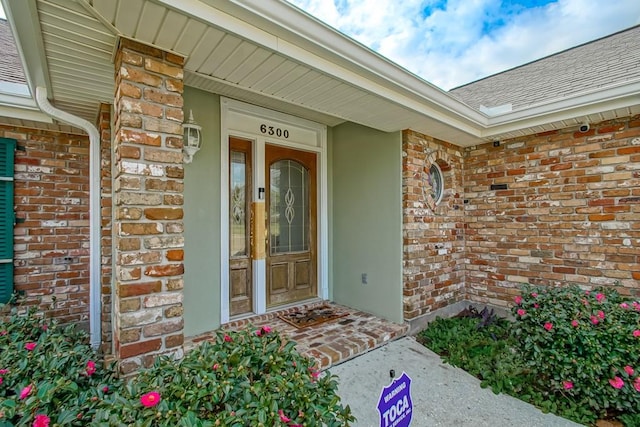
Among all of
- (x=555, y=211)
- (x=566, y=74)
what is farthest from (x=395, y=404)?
(x=566, y=74)

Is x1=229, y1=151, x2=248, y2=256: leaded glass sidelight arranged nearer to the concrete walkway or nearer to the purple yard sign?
the concrete walkway

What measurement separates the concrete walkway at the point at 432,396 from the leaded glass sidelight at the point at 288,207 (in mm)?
1722

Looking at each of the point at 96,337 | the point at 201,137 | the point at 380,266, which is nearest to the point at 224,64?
the point at 201,137

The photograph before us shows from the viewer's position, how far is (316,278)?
4258 mm

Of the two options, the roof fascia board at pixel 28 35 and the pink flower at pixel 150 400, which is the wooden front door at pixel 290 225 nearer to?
the roof fascia board at pixel 28 35

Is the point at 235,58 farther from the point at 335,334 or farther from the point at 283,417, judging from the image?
the point at 335,334

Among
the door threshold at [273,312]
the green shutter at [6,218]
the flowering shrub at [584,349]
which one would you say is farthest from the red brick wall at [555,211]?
the green shutter at [6,218]

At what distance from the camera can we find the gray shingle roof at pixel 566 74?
10.3 feet

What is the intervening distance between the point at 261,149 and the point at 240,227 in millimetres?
994

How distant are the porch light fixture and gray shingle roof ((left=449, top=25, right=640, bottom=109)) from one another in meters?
3.42

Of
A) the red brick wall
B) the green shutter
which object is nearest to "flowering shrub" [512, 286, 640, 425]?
the red brick wall

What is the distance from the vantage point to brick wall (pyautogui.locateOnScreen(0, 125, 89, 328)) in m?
3.17

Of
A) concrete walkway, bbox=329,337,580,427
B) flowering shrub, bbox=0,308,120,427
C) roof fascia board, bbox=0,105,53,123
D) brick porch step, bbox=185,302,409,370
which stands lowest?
concrete walkway, bbox=329,337,580,427

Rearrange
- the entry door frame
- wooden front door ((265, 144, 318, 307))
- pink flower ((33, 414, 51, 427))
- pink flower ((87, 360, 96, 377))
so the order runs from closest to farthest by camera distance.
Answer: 1. pink flower ((33, 414, 51, 427))
2. pink flower ((87, 360, 96, 377))
3. the entry door frame
4. wooden front door ((265, 144, 318, 307))
